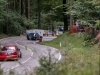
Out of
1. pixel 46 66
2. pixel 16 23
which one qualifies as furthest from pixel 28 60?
pixel 16 23

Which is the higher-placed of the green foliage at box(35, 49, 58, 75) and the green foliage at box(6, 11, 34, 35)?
the green foliage at box(35, 49, 58, 75)

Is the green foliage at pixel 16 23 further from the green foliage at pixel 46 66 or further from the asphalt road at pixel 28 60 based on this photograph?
the green foliage at pixel 46 66

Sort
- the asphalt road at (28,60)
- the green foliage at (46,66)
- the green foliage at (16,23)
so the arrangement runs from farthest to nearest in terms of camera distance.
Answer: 1. the green foliage at (16,23)
2. the asphalt road at (28,60)
3. the green foliage at (46,66)

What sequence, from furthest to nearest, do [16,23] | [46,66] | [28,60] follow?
[16,23] < [28,60] < [46,66]

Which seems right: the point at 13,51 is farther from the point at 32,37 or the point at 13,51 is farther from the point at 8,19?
the point at 8,19

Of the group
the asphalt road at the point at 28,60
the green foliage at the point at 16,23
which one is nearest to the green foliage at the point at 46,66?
the asphalt road at the point at 28,60

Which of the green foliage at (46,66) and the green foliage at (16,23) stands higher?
the green foliage at (46,66)

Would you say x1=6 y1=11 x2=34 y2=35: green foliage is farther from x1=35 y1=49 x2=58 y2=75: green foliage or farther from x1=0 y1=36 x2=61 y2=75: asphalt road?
x1=35 y1=49 x2=58 y2=75: green foliage

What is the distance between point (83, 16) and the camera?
3134 centimetres

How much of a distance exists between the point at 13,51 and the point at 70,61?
22802 mm

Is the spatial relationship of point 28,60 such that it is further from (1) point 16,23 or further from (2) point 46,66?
(1) point 16,23

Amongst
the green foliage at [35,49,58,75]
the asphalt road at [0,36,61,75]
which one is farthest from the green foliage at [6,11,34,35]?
the green foliage at [35,49,58,75]

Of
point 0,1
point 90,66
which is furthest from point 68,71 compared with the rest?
point 0,1

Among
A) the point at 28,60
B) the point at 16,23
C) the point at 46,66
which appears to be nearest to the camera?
the point at 46,66
